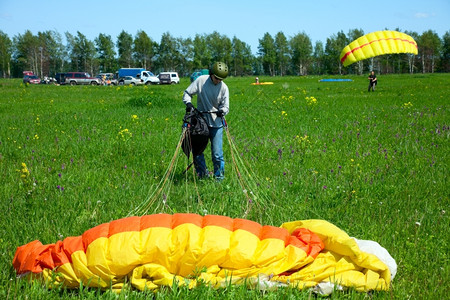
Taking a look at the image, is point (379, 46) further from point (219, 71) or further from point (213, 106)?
point (219, 71)

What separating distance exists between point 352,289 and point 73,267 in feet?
7.33

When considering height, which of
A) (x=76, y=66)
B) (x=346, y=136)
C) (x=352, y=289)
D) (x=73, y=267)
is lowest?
(x=352, y=289)

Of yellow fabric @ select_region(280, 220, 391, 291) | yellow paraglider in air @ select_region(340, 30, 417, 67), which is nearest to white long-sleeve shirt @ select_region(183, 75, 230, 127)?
yellow fabric @ select_region(280, 220, 391, 291)

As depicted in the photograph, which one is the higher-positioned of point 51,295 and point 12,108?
point 12,108

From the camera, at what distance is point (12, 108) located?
1510cm

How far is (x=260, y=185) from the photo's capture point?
18.8 ft

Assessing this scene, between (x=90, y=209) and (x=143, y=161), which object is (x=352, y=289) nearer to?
(x=90, y=209)

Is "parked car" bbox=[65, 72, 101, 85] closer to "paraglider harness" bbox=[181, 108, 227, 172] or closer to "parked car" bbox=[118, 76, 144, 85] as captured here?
"parked car" bbox=[118, 76, 144, 85]

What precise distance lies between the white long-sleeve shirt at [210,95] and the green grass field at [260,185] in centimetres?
92

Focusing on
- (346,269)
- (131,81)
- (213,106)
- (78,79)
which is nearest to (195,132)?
(213,106)

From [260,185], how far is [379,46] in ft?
68.8

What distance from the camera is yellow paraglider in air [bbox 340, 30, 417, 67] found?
76.8 ft

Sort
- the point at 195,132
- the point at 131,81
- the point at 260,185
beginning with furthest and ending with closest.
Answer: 1. the point at 131,81
2. the point at 195,132
3. the point at 260,185

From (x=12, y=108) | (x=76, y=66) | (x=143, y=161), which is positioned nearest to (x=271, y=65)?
(x=76, y=66)
